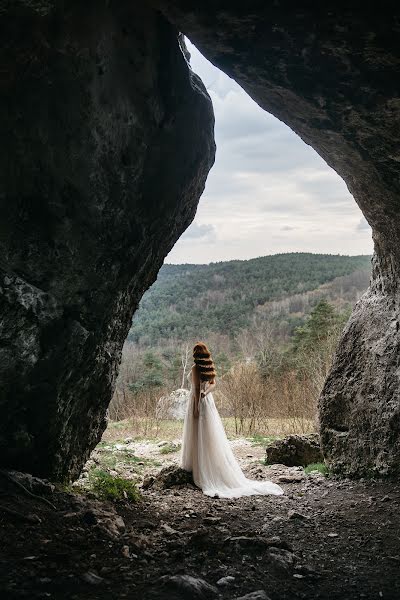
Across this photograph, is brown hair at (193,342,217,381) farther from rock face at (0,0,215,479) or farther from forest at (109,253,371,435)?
forest at (109,253,371,435)

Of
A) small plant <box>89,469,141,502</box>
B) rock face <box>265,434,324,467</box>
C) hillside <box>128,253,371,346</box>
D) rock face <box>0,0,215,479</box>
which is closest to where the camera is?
rock face <box>0,0,215,479</box>

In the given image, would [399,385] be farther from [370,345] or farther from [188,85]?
[188,85]

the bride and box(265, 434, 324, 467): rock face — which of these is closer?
the bride

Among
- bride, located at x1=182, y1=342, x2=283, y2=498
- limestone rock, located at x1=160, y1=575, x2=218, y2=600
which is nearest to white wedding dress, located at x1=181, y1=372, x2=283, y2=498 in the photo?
bride, located at x1=182, y1=342, x2=283, y2=498

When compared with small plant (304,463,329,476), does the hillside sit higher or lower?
higher

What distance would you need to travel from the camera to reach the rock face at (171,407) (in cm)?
1942

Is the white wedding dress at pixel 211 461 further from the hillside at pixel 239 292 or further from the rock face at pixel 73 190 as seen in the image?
the hillside at pixel 239 292

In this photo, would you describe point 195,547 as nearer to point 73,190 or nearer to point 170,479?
point 73,190

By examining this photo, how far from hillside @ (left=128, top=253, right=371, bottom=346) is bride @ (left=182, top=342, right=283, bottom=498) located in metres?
35.1

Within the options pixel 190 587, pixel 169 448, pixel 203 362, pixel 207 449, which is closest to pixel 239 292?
pixel 169 448

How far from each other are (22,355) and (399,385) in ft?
14.7

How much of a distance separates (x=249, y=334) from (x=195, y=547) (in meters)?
32.0

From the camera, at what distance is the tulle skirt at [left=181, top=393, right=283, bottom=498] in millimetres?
7698

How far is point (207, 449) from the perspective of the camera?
8.13 meters
